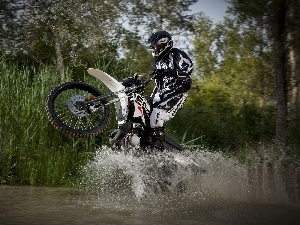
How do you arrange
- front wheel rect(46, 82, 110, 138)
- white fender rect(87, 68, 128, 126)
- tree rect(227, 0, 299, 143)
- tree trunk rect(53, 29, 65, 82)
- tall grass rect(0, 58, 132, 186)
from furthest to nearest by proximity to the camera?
tree rect(227, 0, 299, 143) → tree trunk rect(53, 29, 65, 82) → tall grass rect(0, 58, 132, 186) → white fender rect(87, 68, 128, 126) → front wheel rect(46, 82, 110, 138)

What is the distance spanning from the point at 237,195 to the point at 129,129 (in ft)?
6.40

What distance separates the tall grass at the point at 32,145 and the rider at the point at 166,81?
7.14 feet

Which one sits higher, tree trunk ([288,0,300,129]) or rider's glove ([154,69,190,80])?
tree trunk ([288,0,300,129])

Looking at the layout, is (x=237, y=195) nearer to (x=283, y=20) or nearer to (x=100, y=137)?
(x=100, y=137)

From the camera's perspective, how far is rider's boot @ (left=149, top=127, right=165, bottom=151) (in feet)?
24.5

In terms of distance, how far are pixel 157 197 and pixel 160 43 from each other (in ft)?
7.07

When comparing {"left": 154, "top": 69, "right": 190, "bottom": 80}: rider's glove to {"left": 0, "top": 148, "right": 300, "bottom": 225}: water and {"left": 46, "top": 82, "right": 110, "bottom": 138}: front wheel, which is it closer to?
{"left": 46, "top": 82, "right": 110, "bottom": 138}: front wheel

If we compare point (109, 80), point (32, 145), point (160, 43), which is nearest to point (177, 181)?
point (109, 80)

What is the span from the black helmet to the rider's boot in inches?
42.6

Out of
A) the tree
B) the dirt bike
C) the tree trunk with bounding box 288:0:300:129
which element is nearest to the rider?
the dirt bike

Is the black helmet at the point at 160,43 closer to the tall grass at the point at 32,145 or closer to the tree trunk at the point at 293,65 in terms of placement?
the tall grass at the point at 32,145

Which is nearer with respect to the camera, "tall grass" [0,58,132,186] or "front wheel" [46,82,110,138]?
"front wheel" [46,82,110,138]

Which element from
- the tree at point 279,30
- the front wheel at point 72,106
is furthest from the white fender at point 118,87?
the tree at point 279,30

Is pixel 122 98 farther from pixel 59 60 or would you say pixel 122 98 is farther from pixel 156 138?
pixel 59 60
